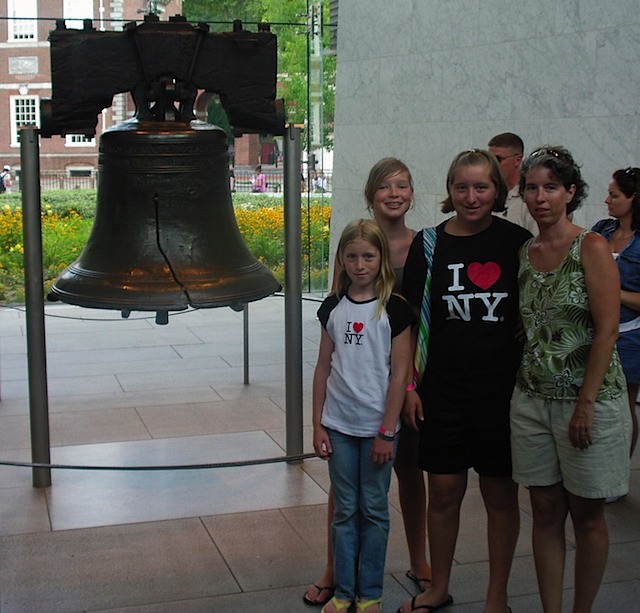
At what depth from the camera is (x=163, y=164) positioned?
392 centimetres

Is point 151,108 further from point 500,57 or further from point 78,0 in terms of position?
point 78,0

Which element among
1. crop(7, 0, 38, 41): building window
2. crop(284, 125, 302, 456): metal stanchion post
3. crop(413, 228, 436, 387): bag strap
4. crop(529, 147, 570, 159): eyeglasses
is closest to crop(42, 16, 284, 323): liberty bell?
crop(413, 228, 436, 387): bag strap

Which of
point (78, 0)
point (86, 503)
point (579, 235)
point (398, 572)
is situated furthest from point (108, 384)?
point (78, 0)

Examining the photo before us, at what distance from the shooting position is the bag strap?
3.81 metres

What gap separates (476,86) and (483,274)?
218 inches

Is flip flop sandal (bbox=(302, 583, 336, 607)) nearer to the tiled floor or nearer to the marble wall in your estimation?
the tiled floor

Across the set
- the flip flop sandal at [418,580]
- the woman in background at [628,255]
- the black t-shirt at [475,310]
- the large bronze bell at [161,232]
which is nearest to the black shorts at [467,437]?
the black t-shirt at [475,310]

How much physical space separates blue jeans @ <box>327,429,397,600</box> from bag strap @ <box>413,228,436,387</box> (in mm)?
292

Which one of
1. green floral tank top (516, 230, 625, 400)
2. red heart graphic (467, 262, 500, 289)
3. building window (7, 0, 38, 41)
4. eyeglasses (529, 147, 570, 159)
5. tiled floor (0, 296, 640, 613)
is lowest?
tiled floor (0, 296, 640, 613)

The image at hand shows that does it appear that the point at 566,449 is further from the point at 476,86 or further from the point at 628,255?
the point at 476,86

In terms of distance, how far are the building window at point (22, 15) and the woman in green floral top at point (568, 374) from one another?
12.8 m

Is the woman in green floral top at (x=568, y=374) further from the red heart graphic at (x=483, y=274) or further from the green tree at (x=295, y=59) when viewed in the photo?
the green tree at (x=295, y=59)

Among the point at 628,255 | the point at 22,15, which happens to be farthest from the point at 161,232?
the point at 22,15

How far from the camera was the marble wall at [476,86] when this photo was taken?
7.30m
